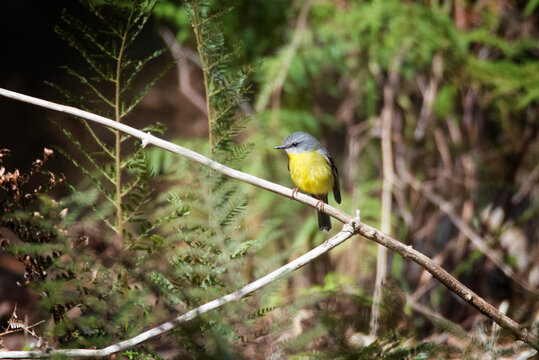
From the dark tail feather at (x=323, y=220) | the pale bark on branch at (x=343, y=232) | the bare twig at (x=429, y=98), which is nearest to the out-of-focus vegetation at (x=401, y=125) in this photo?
the bare twig at (x=429, y=98)

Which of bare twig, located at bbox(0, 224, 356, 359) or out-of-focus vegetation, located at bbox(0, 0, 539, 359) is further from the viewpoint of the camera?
out-of-focus vegetation, located at bbox(0, 0, 539, 359)

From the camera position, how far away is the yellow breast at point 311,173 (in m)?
1.97

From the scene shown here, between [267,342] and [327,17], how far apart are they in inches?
99.9

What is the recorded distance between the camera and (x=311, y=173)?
1.97 m

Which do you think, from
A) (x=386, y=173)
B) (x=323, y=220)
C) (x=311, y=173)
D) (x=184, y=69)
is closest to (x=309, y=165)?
(x=311, y=173)

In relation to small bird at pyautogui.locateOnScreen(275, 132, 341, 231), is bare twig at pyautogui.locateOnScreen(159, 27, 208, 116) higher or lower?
higher

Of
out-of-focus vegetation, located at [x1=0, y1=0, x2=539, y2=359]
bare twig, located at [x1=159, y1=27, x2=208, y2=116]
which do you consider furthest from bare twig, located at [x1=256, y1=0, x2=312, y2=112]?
bare twig, located at [x1=159, y1=27, x2=208, y2=116]

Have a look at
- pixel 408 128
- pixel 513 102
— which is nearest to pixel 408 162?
pixel 408 128

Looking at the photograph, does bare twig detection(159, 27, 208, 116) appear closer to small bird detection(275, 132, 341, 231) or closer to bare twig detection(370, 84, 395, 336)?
bare twig detection(370, 84, 395, 336)

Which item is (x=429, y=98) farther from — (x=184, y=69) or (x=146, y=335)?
(x=146, y=335)

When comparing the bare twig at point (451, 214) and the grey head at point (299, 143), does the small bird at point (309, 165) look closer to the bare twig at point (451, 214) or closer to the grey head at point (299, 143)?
the grey head at point (299, 143)

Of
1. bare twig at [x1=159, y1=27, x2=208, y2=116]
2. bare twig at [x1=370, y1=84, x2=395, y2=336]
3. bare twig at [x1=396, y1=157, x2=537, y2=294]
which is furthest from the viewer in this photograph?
bare twig at [x1=159, y1=27, x2=208, y2=116]

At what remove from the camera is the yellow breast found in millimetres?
1966

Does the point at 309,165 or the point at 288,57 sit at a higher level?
the point at 288,57
